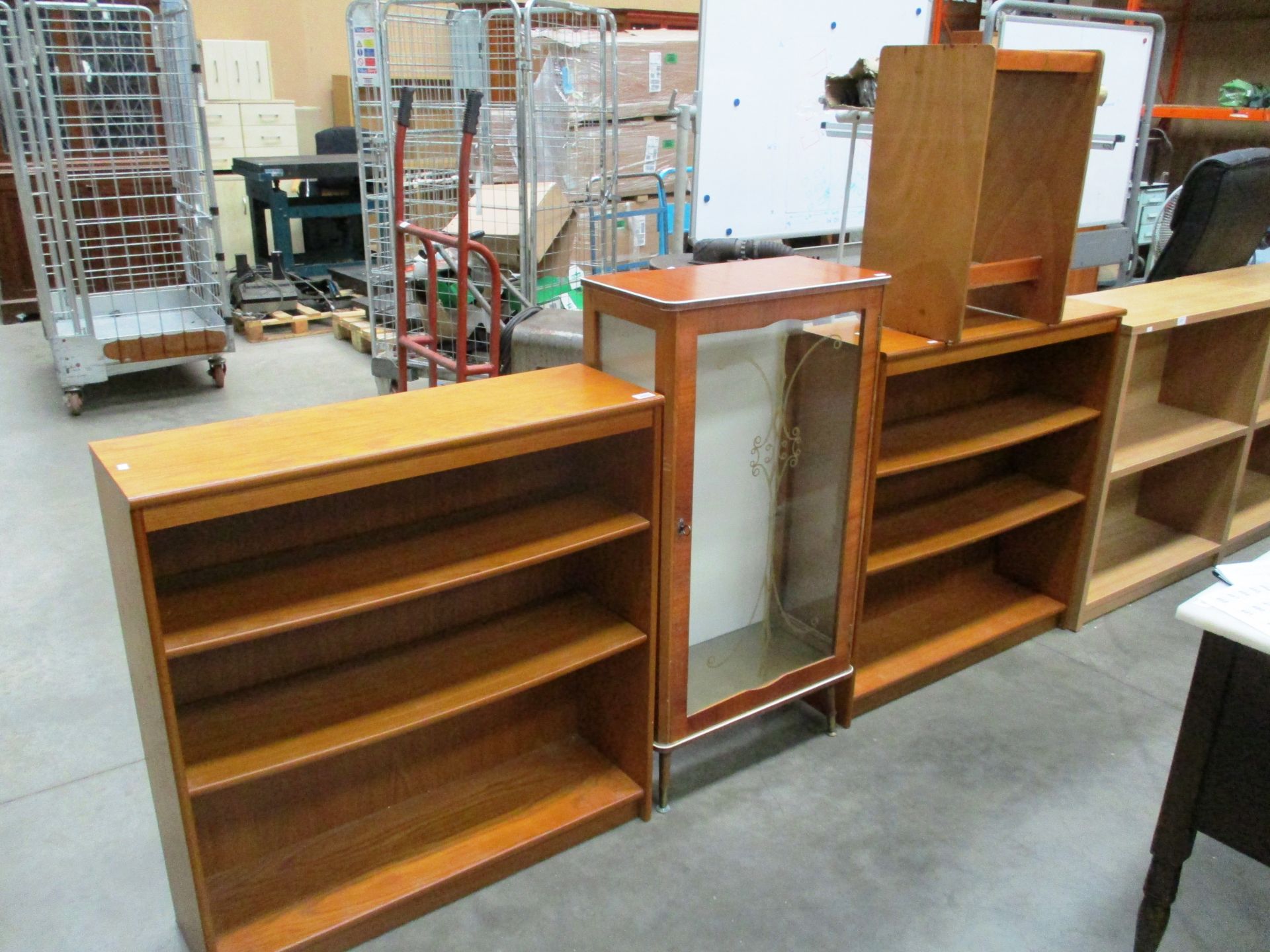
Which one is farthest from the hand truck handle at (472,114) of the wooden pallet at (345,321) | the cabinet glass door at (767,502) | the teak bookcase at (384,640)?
the wooden pallet at (345,321)

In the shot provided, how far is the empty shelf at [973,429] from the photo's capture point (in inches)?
95.8

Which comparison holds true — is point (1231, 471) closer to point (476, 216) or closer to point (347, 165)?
point (476, 216)

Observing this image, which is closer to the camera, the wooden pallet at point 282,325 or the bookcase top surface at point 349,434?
the bookcase top surface at point 349,434

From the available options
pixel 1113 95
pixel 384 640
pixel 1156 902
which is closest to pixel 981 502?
pixel 1156 902

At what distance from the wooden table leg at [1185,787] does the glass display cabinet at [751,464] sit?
84cm

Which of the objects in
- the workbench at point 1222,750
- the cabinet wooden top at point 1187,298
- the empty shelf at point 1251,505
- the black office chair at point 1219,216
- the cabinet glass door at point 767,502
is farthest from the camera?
the empty shelf at point 1251,505

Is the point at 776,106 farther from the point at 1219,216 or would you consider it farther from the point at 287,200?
the point at 287,200

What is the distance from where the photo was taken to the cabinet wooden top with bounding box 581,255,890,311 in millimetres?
1867

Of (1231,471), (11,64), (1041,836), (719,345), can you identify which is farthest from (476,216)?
(1041,836)

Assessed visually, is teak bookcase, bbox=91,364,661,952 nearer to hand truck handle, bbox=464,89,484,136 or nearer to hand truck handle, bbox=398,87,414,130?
hand truck handle, bbox=464,89,484,136

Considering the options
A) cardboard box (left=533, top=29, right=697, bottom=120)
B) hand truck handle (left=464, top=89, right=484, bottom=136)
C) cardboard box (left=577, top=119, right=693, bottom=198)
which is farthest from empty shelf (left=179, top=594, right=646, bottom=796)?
cardboard box (left=577, top=119, right=693, bottom=198)

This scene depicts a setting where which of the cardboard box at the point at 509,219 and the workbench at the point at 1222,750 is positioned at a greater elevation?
the cardboard box at the point at 509,219

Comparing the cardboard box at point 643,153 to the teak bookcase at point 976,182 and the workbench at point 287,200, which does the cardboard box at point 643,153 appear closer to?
the workbench at point 287,200

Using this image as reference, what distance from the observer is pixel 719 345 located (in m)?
2.00
